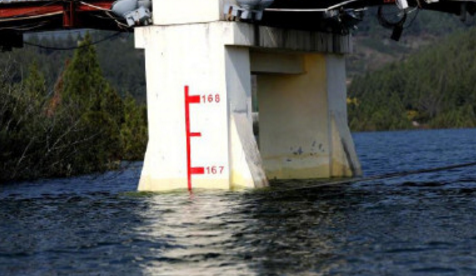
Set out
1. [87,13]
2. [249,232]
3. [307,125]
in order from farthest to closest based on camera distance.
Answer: [307,125], [87,13], [249,232]

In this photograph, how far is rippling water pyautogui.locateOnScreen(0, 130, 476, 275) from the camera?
1777 cm

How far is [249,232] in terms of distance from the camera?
71.2 ft

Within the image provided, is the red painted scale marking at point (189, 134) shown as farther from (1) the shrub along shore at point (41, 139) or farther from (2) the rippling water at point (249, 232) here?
(1) the shrub along shore at point (41, 139)

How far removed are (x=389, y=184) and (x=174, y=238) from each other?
1349cm

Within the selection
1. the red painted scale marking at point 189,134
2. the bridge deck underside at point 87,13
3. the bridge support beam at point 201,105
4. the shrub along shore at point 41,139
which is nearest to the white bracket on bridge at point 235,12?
the bridge support beam at point 201,105

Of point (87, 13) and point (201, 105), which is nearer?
point (201, 105)

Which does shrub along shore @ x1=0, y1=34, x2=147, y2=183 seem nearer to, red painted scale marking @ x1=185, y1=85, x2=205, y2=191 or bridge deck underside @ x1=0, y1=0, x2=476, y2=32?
bridge deck underside @ x1=0, y1=0, x2=476, y2=32

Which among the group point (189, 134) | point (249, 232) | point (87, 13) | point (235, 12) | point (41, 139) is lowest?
point (249, 232)

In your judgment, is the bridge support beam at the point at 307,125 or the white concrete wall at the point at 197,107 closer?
the white concrete wall at the point at 197,107

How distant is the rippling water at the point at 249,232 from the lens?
58.3 ft

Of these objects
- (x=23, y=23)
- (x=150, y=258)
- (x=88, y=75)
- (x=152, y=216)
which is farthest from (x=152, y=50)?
(x=88, y=75)

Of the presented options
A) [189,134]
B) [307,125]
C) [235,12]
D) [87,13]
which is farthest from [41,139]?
[235,12]

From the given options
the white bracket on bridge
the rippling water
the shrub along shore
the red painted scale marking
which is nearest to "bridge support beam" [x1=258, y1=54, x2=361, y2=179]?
the rippling water

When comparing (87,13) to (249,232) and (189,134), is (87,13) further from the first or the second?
(249,232)
